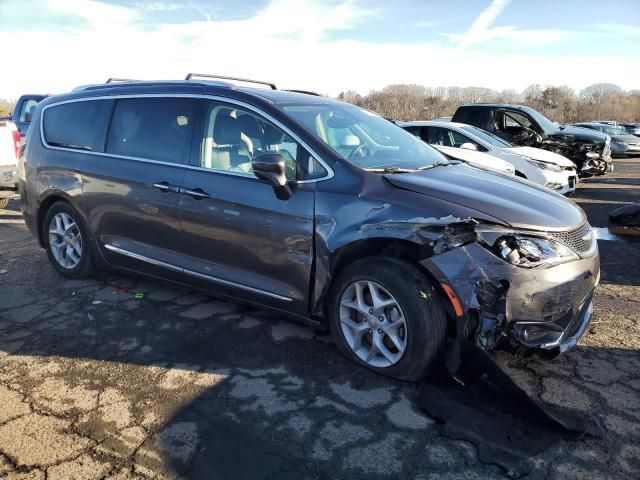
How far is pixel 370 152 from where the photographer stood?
3.73 meters

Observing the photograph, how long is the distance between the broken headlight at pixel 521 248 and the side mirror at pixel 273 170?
4.14 ft

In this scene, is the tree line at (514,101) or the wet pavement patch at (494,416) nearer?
the wet pavement patch at (494,416)

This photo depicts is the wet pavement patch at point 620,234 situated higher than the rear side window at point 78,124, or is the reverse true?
the rear side window at point 78,124

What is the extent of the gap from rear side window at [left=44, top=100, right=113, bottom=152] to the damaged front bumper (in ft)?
10.8

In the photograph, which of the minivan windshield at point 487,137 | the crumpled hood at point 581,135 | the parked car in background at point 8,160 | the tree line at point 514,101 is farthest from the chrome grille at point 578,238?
the tree line at point 514,101

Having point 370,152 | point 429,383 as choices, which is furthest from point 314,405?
point 370,152

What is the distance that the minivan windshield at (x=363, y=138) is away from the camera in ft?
11.8

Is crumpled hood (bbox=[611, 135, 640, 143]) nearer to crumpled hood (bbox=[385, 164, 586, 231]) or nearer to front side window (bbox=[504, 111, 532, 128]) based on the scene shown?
front side window (bbox=[504, 111, 532, 128])

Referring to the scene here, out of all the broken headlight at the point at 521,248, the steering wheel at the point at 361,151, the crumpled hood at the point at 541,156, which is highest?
the steering wheel at the point at 361,151

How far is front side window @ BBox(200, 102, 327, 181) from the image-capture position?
3.50 metres

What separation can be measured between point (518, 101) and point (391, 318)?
49564mm

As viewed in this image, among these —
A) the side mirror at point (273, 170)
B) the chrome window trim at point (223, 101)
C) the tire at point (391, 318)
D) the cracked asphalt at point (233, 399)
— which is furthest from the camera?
the chrome window trim at point (223, 101)

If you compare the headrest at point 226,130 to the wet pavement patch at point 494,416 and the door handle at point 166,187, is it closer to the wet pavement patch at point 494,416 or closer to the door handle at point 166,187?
the door handle at point 166,187

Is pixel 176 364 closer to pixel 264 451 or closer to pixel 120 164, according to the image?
pixel 264 451
